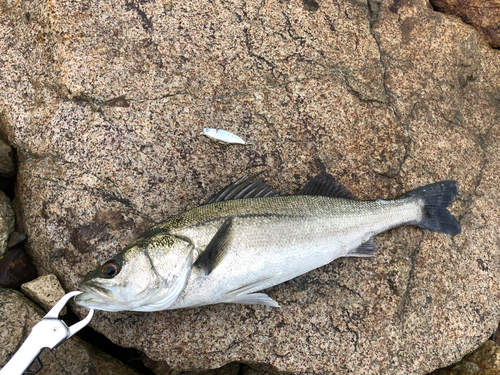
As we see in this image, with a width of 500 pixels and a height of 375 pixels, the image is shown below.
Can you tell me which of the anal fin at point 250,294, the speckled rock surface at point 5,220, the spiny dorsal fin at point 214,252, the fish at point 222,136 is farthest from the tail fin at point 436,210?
the speckled rock surface at point 5,220

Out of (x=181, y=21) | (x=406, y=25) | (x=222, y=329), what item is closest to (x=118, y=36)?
(x=181, y=21)

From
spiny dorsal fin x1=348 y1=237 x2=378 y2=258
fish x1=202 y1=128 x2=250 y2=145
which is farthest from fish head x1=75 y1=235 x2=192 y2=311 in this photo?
spiny dorsal fin x1=348 y1=237 x2=378 y2=258

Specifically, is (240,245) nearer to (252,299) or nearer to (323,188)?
(252,299)

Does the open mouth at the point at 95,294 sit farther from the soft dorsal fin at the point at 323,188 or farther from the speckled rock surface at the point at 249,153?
the soft dorsal fin at the point at 323,188

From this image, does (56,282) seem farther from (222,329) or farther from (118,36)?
(118,36)

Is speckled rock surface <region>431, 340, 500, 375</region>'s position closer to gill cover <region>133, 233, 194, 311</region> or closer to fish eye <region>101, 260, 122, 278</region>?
gill cover <region>133, 233, 194, 311</region>

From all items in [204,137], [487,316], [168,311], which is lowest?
[487,316]

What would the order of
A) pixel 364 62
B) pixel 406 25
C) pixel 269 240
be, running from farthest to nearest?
pixel 406 25, pixel 364 62, pixel 269 240
